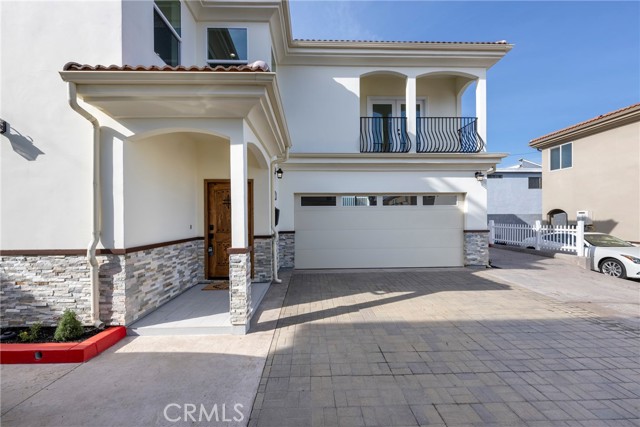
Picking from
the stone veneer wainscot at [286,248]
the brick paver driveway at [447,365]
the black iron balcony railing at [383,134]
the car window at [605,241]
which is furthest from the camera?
the black iron balcony railing at [383,134]

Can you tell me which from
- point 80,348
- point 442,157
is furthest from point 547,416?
point 442,157

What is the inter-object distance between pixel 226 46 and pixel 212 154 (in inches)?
116

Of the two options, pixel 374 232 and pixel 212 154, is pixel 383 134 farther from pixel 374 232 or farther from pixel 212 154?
pixel 212 154

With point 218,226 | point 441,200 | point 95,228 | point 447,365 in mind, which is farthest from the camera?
point 441,200

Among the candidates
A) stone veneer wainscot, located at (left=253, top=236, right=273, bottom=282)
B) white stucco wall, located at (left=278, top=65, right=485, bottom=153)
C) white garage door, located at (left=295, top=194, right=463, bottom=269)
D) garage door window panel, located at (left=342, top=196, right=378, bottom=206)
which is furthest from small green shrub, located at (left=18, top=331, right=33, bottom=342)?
garage door window panel, located at (left=342, top=196, right=378, bottom=206)

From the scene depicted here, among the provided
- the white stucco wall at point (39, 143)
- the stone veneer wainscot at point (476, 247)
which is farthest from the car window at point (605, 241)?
the white stucco wall at point (39, 143)

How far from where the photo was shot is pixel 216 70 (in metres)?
3.36

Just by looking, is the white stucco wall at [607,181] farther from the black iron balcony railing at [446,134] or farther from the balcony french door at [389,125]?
the balcony french door at [389,125]

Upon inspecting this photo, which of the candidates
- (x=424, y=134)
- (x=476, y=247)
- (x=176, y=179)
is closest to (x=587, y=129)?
(x=424, y=134)

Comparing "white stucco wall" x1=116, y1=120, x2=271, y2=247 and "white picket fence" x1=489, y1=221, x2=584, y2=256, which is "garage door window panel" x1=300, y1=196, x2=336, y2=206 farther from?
"white picket fence" x1=489, y1=221, x2=584, y2=256

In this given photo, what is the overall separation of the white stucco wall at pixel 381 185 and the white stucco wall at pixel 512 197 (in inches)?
530

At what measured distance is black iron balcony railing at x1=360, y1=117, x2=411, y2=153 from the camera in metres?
8.24

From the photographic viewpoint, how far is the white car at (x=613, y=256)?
6.78 meters

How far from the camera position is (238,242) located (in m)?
3.82
